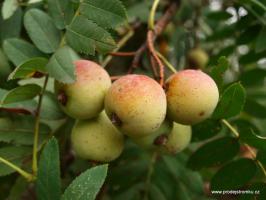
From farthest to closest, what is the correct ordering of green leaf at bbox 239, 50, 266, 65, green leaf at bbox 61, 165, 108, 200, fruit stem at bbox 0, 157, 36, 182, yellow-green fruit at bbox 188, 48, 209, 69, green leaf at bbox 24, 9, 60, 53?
yellow-green fruit at bbox 188, 48, 209, 69, green leaf at bbox 239, 50, 266, 65, green leaf at bbox 24, 9, 60, 53, fruit stem at bbox 0, 157, 36, 182, green leaf at bbox 61, 165, 108, 200

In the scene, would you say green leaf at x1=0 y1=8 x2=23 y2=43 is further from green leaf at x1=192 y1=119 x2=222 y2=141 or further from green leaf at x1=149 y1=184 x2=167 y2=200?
green leaf at x1=149 y1=184 x2=167 y2=200

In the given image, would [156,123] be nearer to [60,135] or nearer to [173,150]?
[173,150]

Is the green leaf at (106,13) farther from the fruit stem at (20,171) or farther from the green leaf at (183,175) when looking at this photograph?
the green leaf at (183,175)

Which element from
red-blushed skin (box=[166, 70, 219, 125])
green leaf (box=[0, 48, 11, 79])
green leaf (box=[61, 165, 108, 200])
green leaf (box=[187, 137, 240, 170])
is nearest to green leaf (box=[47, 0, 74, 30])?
green leaf (box=[0, 48, 11, 79])

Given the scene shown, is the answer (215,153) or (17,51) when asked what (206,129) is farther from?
(17,51)

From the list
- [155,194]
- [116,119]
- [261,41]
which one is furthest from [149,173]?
[116,119]

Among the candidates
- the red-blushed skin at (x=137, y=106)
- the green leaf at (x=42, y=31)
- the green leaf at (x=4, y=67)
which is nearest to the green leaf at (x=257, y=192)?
the red-blushed skin at (x=137, y=106)
